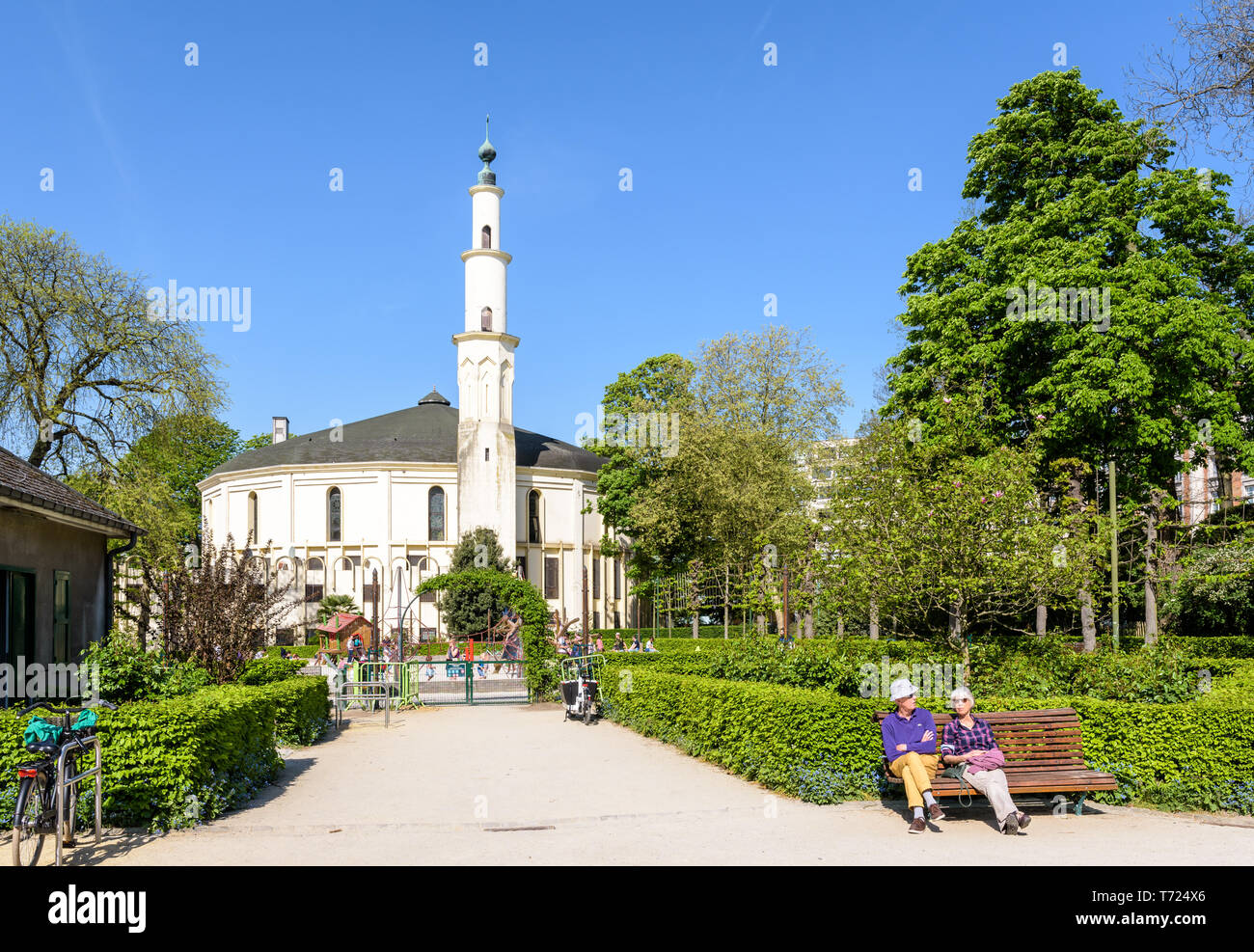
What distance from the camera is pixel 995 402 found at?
26.1 meters

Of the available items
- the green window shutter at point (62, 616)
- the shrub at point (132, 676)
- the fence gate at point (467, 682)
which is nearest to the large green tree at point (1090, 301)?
the fence gate at point (467, 682)

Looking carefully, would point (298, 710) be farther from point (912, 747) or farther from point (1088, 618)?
point (1088, 618)

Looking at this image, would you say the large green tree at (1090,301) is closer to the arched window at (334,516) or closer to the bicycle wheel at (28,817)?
the bicycle wheel at (28,817)

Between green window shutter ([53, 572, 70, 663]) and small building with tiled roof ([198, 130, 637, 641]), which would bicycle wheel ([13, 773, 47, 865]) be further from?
small building with tiled roof ([198, 130, 637, 641])

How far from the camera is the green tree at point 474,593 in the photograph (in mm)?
49594

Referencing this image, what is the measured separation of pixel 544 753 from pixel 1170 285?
20.2 m

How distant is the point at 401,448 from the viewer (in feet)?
203

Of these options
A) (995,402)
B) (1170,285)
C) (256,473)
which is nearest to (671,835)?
(995,402)

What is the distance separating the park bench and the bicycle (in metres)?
7.15

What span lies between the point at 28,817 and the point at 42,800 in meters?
0.42

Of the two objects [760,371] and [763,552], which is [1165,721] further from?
[760,371]

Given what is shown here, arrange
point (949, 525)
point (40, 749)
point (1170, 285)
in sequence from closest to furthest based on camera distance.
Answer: point (40, 749), point (949, 525), point (1170, 285)

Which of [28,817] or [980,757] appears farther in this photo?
[980,757]

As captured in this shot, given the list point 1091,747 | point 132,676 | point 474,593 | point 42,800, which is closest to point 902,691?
point 1091,747
